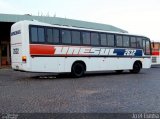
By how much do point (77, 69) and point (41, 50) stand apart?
2897mm

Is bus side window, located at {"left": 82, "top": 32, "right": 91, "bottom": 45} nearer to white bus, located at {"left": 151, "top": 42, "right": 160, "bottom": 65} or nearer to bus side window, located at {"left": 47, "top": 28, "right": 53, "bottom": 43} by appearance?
bus side window, located at {"left": 47, "top": 28, "right": 53, "bottom": 43}

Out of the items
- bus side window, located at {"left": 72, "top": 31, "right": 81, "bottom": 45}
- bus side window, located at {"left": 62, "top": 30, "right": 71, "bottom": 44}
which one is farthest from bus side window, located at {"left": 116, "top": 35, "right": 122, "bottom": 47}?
bus side window, located at {"left": 62, "top": 30, "right": 71, "bottom": 44}

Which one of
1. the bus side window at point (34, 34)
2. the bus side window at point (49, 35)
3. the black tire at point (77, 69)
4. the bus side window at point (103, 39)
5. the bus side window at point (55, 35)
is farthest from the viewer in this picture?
the bus side window at point (103, 39)

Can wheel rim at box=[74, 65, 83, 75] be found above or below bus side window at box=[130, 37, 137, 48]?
below

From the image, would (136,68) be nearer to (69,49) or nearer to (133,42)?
(133,42)

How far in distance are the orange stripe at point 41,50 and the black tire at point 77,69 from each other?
6.05ft

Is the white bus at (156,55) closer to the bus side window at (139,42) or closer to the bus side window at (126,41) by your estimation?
the bus side window at (139,42)

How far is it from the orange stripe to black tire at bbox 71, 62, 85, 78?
184cm

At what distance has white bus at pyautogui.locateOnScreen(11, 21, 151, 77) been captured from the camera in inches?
605

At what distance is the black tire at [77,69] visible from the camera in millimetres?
17281

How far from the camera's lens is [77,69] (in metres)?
17.5

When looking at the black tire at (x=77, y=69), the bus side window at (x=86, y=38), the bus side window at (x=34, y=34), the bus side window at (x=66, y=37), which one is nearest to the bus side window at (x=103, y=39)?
the bus side window at (x=86, y=38)

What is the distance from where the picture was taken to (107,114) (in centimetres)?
705

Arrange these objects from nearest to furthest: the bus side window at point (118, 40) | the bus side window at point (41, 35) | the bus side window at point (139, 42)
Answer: the bus side window at point (41, 35), the bus side window at point (118, 40), the bus side window at point (139, 42)
